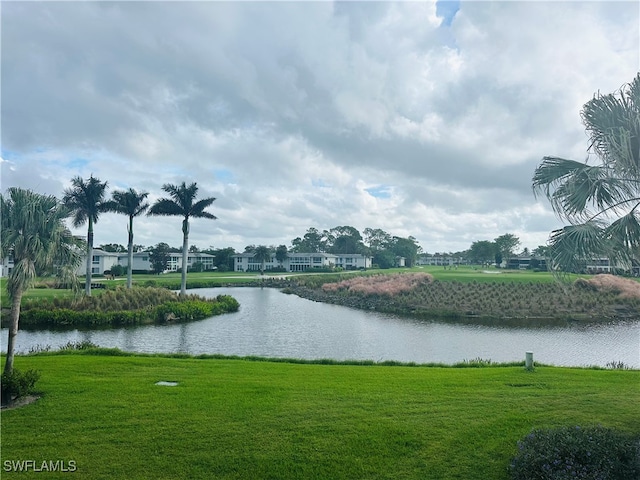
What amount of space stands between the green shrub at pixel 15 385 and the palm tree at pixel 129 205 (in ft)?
90.8

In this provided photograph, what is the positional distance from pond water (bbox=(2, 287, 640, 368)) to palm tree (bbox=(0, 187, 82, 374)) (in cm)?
995

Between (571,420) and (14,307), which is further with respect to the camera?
(14,307)

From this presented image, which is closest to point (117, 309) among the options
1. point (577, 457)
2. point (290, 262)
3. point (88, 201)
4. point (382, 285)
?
point (88, 201)

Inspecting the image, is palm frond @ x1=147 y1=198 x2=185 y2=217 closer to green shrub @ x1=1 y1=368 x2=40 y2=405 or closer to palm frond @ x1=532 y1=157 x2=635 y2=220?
green shrub @ x1=1 y1=368 x2=40 y2=405

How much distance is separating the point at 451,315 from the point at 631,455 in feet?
92.8

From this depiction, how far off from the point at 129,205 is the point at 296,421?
32.5 m

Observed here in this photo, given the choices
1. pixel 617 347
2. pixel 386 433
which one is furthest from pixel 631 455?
pixel 617 347

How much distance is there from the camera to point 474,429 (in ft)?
22.2

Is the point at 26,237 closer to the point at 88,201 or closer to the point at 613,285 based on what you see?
the point at 88,201

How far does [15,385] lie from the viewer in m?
7.84

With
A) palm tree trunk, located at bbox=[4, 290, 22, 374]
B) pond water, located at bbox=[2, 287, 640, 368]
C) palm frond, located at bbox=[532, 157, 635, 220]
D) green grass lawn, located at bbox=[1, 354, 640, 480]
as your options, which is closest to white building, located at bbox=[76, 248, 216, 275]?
pond water, located at bbox=[2, 287, 640, 368]

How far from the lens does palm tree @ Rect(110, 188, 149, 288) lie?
3434cm

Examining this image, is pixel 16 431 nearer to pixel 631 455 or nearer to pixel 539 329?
pixel 631 455

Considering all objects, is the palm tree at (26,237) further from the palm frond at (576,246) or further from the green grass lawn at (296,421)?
the palm frond at (576,246)
